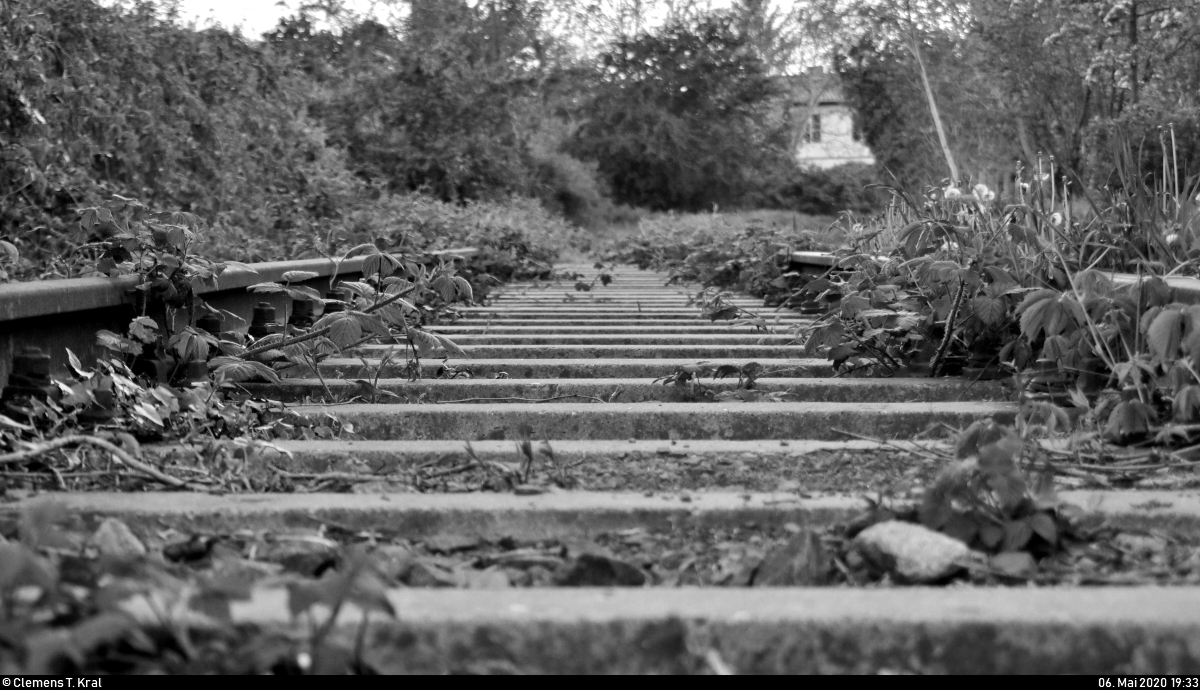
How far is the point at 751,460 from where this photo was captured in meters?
2.31

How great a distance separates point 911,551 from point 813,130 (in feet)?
174

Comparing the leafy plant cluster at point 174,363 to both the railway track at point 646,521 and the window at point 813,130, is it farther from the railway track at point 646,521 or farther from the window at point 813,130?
the window at point 813,130

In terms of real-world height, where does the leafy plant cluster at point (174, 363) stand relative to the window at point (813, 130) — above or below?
below

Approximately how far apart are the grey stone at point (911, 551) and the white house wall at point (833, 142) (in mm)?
48995

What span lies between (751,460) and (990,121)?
28017mm

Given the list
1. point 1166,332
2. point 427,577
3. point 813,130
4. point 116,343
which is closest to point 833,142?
point 813,130

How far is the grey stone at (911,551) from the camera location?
4.91ft

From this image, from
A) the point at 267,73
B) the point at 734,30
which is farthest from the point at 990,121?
the point at 267,73

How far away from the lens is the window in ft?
168

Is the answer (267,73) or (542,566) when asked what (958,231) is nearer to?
(542,566)

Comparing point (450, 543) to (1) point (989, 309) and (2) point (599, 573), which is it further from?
(1) point (989, 309)

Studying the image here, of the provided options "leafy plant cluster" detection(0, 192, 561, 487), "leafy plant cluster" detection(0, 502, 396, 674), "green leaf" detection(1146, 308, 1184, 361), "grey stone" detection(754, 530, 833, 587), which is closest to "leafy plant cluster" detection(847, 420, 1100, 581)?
"grey stone" detection(754, 530, 833, 587)

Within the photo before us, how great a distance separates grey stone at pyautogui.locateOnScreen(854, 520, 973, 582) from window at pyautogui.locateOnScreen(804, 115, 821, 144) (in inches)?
→ 2013

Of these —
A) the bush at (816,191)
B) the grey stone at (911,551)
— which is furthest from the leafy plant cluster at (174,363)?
the bush at (816,191)
